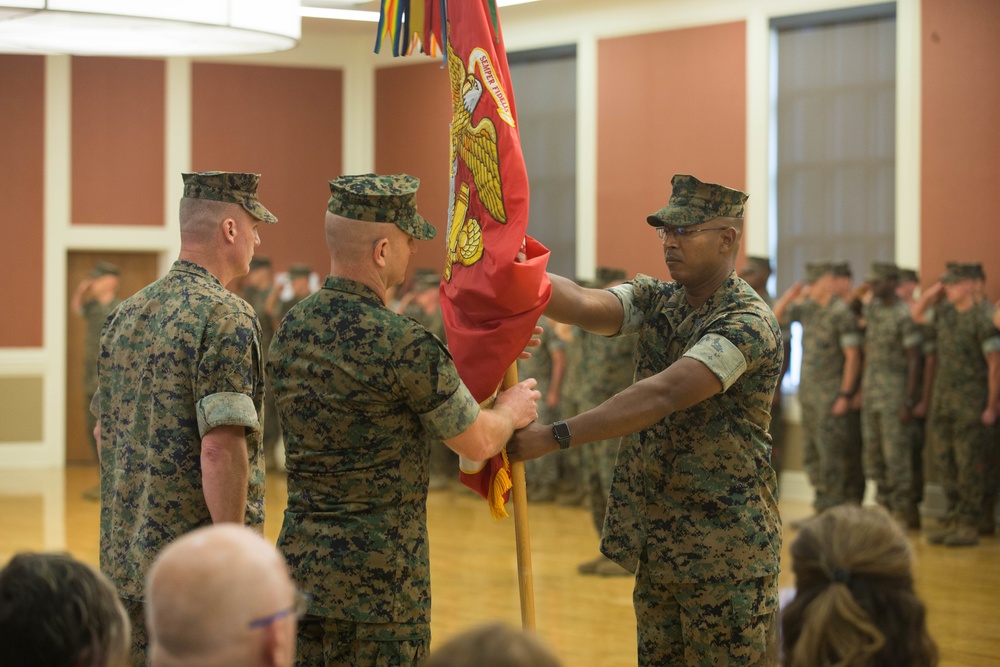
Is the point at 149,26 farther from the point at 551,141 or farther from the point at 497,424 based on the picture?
the point at 551,141

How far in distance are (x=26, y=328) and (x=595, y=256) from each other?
5546mm

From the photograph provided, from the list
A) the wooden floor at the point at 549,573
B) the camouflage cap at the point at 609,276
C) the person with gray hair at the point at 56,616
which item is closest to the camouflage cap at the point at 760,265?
the camouflage cap at the point at 609,276

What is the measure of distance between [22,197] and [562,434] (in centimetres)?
1016

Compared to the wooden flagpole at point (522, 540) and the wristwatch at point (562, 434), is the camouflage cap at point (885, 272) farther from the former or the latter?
the wristwatch at point (562, 434)

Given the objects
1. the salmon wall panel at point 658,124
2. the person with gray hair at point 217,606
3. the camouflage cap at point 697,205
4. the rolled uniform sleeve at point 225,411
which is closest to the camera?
the person with gray hair at point 217,606

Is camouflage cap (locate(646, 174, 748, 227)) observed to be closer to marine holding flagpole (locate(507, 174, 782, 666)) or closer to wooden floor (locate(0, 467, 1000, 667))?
marine holding flagpole (locate(507, 174, 782, 666))

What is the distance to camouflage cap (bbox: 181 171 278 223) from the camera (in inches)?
117

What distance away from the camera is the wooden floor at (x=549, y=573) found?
5.33 m

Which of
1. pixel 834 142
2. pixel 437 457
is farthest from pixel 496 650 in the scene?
pixel 437 457

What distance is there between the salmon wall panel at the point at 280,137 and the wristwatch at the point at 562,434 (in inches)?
384

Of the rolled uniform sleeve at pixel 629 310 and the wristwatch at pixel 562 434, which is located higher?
the rolled uniform sleeve at pixel 629 310

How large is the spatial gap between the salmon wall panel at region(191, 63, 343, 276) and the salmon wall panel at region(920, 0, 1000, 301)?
20.5 feet

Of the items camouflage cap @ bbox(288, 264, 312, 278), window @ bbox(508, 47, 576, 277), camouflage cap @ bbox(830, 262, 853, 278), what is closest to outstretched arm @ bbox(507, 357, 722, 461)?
camouflage cap @ bbox(830, 262, 853, 278)

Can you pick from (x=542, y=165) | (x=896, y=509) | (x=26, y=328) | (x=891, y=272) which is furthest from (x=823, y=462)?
(x=26, y=328)
